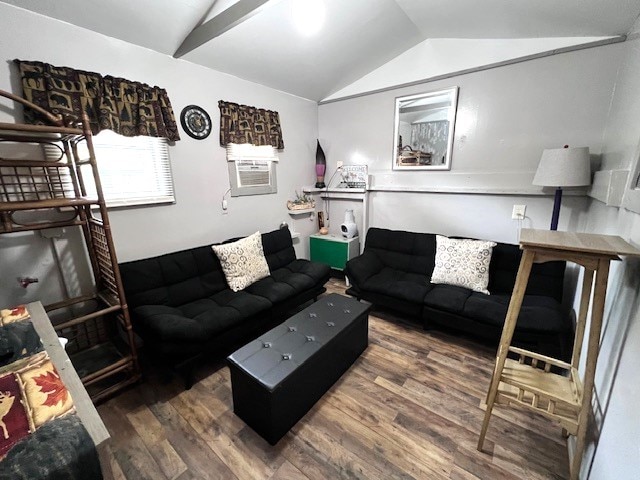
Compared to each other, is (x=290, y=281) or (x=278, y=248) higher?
(x=278, y=248)

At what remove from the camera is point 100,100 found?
181 centimetres

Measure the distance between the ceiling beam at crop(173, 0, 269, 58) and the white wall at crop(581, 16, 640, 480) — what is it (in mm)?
2326

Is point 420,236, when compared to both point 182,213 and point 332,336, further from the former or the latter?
point 182,213

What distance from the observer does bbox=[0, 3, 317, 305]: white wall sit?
63.4 inches

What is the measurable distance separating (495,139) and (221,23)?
2.52m

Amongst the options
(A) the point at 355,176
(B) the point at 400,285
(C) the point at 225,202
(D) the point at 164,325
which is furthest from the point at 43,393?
(A) the point at 355,176

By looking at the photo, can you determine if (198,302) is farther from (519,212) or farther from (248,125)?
(519,212)

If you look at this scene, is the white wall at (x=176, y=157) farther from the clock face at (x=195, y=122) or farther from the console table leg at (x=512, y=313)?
the console table leg at (x=512, y=313)

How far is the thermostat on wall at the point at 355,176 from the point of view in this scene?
3350 millimetres

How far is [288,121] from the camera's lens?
10.7ft

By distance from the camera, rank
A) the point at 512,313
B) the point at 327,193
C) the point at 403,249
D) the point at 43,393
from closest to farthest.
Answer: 1. the point at 43,393
2. the point at 512,313
3. the point at 403,249
4. the point at 327,193

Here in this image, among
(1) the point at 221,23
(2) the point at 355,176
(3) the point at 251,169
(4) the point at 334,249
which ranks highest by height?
(1) the point at 221,23

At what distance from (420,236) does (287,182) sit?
175 cm

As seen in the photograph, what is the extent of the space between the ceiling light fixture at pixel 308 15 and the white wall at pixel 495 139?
1206 millimetres
